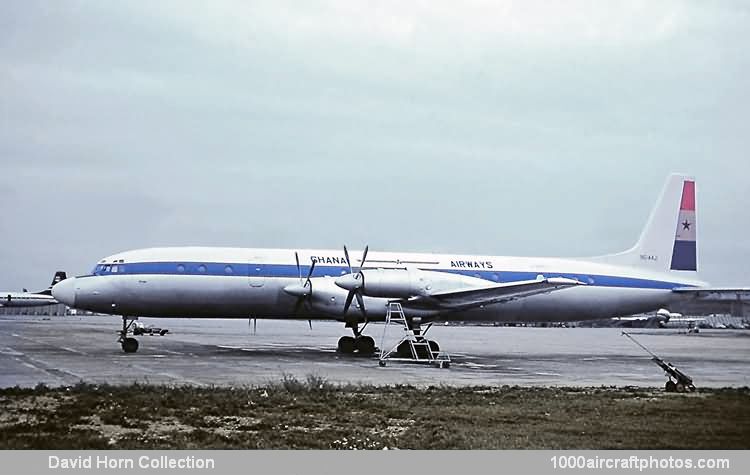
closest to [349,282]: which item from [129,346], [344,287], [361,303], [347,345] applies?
[344,287]

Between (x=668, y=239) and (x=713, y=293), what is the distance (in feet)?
9.72

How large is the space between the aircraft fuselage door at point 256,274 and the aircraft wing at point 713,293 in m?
18.0

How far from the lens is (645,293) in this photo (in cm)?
3459

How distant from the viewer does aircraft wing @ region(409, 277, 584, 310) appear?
27.1 m

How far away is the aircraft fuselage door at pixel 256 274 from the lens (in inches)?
1166

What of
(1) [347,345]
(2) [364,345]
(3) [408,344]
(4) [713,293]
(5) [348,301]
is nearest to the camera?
(3) [408,344]

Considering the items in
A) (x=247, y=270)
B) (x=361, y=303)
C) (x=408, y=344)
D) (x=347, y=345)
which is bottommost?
(x=347, y=345)

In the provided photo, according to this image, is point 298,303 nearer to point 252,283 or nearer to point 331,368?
point 252,283

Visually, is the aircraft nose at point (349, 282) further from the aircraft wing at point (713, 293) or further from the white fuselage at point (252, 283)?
the aircraft wing at point (713, 293)

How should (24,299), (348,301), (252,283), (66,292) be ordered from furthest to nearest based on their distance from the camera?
(24,299) < (252,283) < (66,292) < (348,301)

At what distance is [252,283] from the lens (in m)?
29.6
